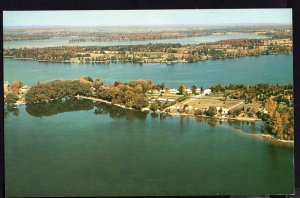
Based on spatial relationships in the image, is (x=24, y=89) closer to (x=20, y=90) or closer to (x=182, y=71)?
(x=20, y=90)

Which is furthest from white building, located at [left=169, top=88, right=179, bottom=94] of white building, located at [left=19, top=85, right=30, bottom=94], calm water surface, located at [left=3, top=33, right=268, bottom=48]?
white building, located at [left=19, top=85, right=30, bottom=94]

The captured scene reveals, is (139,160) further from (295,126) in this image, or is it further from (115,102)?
(295,126)

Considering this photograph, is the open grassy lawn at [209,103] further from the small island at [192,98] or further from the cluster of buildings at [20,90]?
the cluster of buildings at [20,90]

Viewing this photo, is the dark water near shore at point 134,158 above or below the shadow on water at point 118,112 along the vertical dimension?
below

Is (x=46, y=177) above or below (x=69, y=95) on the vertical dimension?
below

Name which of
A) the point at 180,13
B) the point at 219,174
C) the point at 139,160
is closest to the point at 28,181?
the point at 139,160

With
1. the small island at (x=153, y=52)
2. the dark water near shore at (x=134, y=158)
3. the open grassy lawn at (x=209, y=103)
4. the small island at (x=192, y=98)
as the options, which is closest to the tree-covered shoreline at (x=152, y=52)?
the small island at (x=153, y=52)
